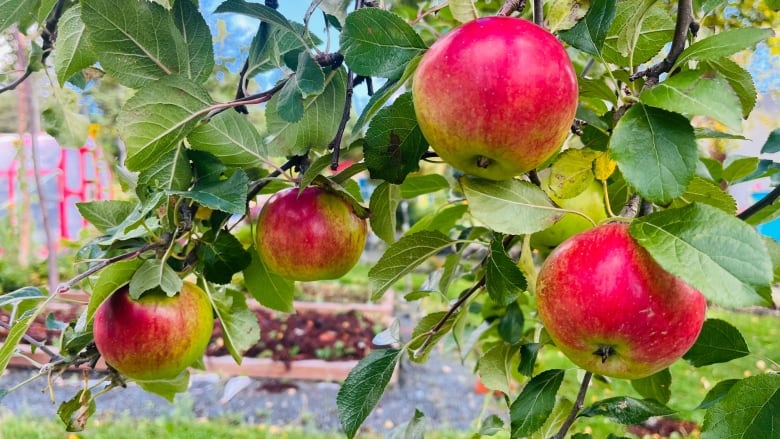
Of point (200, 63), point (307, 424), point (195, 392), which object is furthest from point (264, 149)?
point (195, 392)

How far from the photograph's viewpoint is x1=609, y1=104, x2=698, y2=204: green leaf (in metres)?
0.40

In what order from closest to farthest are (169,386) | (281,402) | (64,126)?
(169,386) < (64,126) < (281,402)

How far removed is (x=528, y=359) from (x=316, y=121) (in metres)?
0.38

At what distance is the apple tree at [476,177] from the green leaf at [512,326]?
0.05m

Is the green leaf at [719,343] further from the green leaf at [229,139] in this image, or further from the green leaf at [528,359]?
the green leaf at [229,139]

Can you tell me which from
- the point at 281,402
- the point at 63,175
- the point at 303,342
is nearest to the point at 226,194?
the point at 281,402

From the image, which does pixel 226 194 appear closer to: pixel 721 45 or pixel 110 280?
pixel 110 280

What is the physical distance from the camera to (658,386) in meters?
0.78

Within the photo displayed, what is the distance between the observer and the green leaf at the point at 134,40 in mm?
562

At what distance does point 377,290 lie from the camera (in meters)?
0.65

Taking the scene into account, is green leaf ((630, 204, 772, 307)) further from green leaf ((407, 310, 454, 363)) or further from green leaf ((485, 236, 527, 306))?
green leaf ((407, 310, 454, 363))

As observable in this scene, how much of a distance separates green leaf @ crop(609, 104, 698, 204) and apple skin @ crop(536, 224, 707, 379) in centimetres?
6

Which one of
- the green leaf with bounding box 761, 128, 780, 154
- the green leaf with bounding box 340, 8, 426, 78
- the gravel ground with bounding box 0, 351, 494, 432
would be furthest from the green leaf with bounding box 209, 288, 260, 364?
the gravel ground with bounding box 0, 351, 494, 432

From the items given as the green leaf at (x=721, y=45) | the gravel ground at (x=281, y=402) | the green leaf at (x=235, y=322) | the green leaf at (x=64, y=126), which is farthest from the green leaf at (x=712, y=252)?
the gravel ground at (x=281, y=402)
